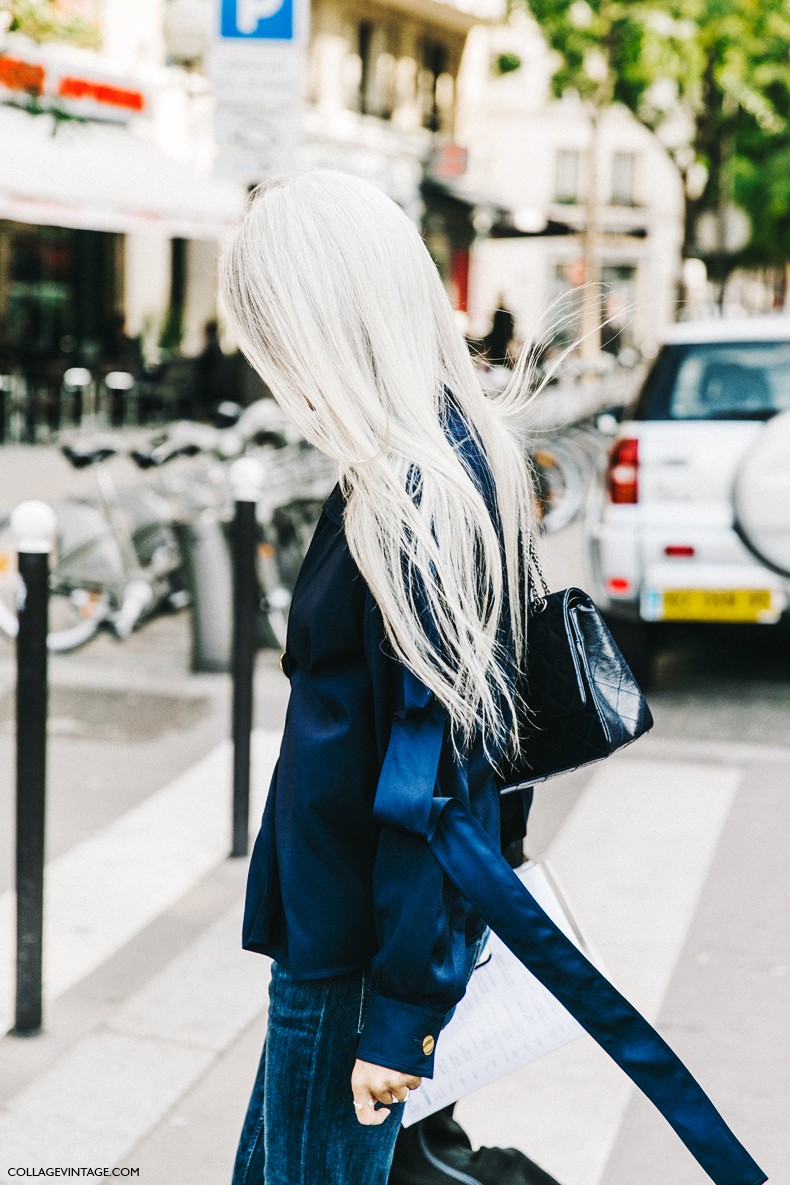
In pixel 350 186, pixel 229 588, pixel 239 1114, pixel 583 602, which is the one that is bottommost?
pixel 239 1114

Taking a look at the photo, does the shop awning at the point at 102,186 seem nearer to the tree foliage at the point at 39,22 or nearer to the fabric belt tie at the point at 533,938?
the tree foliage at the point at 39,22

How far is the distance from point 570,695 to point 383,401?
0.46 metres

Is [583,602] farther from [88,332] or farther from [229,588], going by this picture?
[88,332]

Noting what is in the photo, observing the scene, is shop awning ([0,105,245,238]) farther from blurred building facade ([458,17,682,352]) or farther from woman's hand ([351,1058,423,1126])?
blurred building facade ([458,17,682,352])

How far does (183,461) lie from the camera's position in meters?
15.0

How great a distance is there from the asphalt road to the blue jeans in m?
1.12

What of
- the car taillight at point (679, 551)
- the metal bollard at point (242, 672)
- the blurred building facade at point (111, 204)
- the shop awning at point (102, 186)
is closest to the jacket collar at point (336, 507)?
the metal bollard at point (242, 672)

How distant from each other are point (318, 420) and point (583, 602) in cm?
45

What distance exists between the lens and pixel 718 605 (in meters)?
6.67

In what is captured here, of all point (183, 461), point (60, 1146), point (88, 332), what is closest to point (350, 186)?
point (60, 1146)

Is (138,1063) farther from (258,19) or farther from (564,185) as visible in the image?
(564,185)

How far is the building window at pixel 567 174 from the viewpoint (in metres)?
54.7

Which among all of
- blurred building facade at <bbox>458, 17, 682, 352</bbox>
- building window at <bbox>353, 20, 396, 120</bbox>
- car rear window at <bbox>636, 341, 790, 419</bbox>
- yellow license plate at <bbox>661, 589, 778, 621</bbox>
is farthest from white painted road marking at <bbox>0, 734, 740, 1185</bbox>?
blurred building facade at <bbox>458, 17, 682, 352</bbox>

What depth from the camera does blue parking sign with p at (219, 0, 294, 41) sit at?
6344mm
